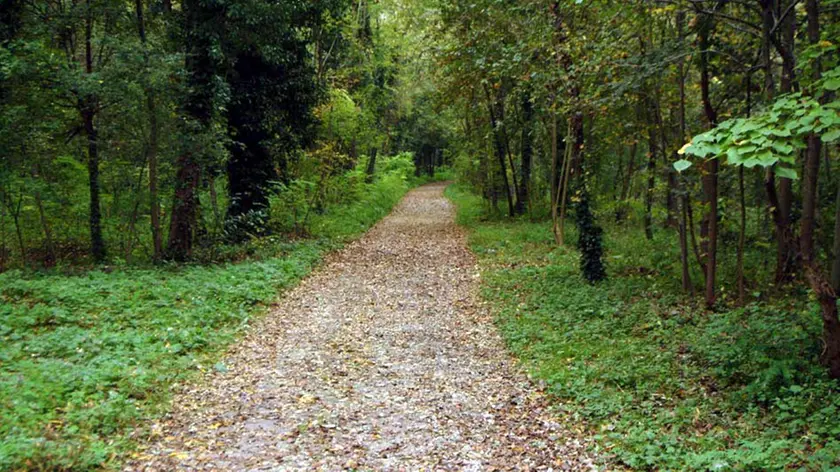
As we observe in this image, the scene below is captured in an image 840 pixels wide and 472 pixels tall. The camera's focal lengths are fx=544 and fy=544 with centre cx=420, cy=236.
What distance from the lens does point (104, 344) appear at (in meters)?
6.36

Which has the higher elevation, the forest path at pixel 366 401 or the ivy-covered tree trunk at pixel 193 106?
the ivy-covered tree trunk at pixel 193 106

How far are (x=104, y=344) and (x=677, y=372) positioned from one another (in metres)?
6.41

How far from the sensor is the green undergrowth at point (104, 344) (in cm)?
434

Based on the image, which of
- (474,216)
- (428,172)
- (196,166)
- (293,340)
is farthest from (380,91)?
(428,172)

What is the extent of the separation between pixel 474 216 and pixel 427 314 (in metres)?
14.6

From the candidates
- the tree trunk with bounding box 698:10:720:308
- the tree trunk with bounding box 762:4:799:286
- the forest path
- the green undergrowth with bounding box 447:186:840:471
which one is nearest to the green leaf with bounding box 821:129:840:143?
the tree trunk with bounding box 762:4:799:286

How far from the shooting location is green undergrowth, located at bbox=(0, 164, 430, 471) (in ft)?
14.2

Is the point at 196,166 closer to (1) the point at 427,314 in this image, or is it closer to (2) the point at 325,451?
(1) the point at 427,314

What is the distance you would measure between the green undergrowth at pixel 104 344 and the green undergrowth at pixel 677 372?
13.4ft

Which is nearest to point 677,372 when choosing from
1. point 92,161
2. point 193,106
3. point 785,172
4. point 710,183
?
point 785,172

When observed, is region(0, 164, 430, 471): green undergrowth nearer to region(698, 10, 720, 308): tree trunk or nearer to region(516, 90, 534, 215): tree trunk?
region(698, 10, 720, 308): tree trunk

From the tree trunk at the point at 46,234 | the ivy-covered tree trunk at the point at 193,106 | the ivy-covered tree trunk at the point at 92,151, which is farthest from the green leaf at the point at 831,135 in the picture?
the tree trunk at the point at 46,234

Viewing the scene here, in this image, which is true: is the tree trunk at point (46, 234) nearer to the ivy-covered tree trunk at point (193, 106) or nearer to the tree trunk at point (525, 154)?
the ivy-covered tree trunk at point (193, 106)

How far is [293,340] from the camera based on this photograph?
7715mm
